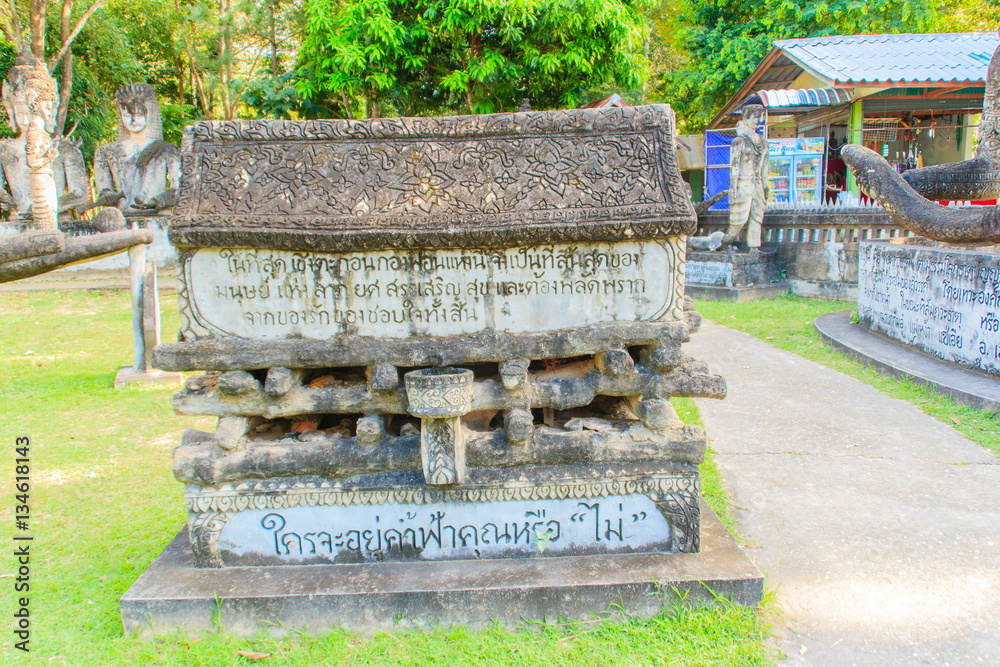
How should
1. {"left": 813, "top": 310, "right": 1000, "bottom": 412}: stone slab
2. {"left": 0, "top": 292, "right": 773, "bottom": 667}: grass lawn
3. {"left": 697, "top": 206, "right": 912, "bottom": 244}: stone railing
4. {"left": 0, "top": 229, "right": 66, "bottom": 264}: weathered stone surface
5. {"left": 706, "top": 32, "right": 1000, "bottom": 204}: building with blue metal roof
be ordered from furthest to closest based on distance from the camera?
{"left": 706, "top": 32, "right": 1000, "bottom": 204}: building with blue metal roof
{"left": 697, "top": 206, "right": 912, "bottom": 244}: stone railing
{"left": 813, "top": 310, "right": 1000, "bottom": 412}: stone slab
{"left": 0, "top": 229, "right": 66, "bottom": 264}: weathered stone surface
{"left": 0, "top": 292, "right": 773, "bottom": 667}: grass lawn

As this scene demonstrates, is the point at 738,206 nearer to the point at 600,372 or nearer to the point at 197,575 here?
the point at 600,372

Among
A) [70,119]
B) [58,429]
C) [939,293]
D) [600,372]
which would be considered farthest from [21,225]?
[939,293]

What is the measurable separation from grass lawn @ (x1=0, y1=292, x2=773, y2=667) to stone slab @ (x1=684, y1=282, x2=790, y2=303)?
17.8 feet

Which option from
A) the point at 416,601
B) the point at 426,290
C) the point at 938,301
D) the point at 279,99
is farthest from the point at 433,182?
the point at 279,99

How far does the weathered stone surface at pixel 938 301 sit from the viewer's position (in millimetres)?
4785

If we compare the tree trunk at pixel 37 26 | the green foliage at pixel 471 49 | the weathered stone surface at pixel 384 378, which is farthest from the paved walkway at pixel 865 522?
the tree trunk at pixel 37 26

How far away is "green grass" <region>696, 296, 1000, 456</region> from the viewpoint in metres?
4.21

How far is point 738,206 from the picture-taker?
32.8 ft

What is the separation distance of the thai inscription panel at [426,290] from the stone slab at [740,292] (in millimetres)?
7756

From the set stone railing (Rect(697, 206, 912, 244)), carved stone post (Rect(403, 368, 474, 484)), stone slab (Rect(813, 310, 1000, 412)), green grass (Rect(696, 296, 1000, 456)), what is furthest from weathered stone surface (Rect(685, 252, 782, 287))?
carved stone post (Rect(403, 368, 474, 484))

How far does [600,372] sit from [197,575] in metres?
1.75

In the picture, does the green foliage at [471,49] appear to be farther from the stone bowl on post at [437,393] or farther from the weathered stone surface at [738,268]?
the stone bowl on post at [437,393]

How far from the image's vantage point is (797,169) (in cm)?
1281

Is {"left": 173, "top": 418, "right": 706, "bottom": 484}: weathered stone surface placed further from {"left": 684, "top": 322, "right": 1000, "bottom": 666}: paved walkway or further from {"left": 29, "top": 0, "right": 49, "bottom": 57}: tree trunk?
{"left": 29, "top": 0, "right": 49, "bottom": 57}: tree trunk
